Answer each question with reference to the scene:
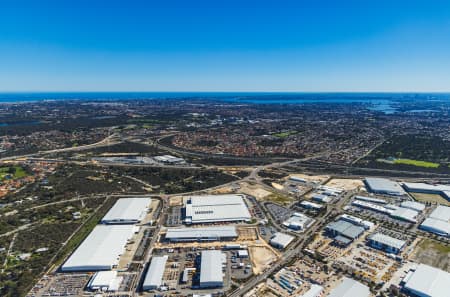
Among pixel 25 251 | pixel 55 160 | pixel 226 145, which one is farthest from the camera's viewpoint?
pixel 226 145

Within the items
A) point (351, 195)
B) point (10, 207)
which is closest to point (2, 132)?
point (10, 207)

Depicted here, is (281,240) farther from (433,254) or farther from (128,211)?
(128,211)

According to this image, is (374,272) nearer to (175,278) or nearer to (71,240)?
(175,278)

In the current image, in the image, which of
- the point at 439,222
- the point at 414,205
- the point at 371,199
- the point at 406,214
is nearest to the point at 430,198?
the point at 414,205

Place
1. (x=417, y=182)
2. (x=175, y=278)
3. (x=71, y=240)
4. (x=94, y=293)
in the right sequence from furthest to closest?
1. (x=417, y=182)
2. (x=71, y=240)
3. (x=175, y=278)
4. (x=94, y=293)

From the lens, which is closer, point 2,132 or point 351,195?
point 351,195

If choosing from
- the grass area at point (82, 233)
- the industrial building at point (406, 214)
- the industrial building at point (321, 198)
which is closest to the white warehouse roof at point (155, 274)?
the grass area at point (82, 233)

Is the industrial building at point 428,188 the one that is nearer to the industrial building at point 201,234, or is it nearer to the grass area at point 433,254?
the grass area at point 433,254
